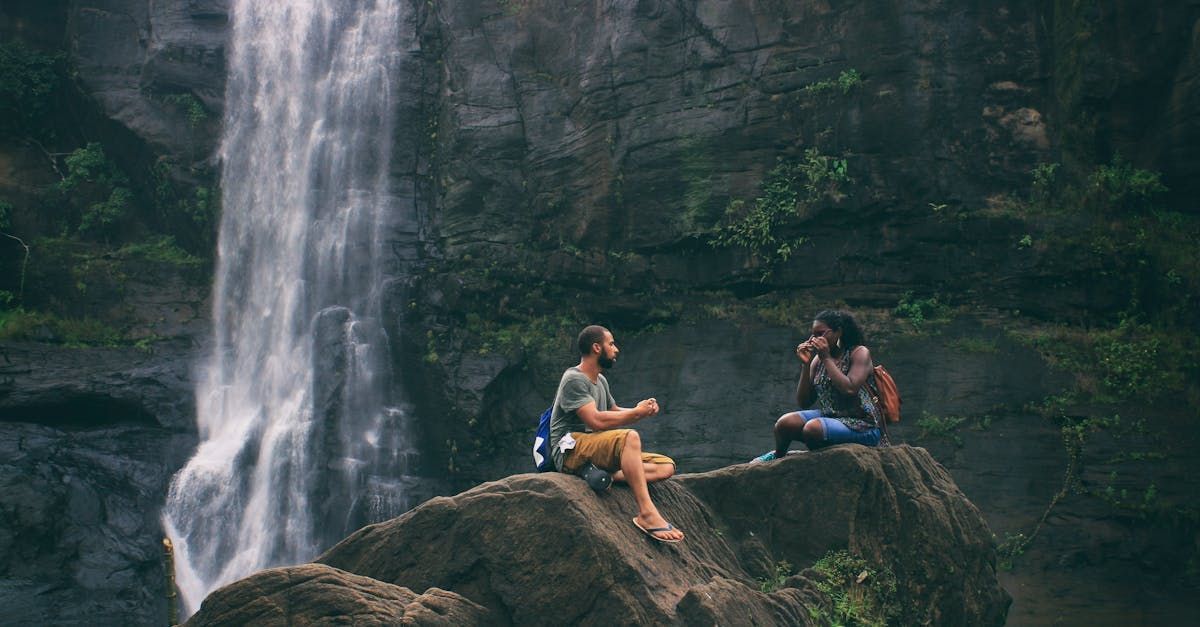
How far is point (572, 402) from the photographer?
7473mm

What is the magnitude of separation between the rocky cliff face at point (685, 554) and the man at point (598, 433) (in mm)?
177

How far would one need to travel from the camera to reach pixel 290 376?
720 inches

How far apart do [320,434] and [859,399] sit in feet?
36.1

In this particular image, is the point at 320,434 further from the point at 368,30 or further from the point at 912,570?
the point at 912,570

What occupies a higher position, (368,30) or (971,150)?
(368,30)

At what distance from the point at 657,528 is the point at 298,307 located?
12798mm

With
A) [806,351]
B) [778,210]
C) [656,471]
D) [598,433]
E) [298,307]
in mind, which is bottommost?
[656,471]

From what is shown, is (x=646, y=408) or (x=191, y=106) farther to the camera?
(x=191, y=106)

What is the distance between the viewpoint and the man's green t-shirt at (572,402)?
24.5 feet

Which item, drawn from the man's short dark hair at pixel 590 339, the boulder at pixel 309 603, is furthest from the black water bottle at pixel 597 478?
the boulder at pixel 309 603

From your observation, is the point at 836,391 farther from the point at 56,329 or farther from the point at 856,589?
the point at 56,329

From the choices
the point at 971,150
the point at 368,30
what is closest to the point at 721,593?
the point at 971,150

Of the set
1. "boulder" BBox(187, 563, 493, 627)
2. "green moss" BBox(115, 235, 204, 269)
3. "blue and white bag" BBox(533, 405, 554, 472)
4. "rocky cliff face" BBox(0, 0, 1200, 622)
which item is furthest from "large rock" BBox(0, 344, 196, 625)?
"boulder" BBox(187, 563, 493, 627)

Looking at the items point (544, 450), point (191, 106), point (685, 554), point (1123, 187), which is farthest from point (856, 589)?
point (191, 106)
